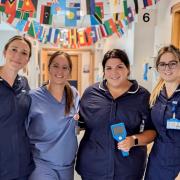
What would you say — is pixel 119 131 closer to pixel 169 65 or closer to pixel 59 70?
pixel 169 65

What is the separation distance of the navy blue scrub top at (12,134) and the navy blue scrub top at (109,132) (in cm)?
41

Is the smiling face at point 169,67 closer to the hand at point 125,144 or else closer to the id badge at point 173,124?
the id badge at point 173,124

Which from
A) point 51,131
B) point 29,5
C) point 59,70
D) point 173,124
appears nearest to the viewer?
point 173,124

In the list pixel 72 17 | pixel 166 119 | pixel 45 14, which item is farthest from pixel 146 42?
pixel 166 119

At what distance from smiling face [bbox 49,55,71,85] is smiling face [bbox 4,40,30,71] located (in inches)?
8.4

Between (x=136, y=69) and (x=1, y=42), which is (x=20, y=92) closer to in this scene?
(x=136, y=69)

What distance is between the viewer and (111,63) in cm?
182

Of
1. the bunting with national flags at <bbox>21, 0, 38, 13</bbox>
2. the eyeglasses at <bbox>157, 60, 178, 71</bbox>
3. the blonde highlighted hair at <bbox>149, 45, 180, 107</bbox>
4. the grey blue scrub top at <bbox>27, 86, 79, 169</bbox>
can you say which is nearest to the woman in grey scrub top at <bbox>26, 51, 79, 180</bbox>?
the grey blue scrub top at <bbox>27, 86, 79, 169</bbox>

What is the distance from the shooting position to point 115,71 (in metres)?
1.81

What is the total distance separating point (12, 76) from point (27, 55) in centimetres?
21

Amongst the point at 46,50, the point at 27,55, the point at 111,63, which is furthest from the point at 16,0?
the point at 46,50

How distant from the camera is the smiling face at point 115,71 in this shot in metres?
1.81

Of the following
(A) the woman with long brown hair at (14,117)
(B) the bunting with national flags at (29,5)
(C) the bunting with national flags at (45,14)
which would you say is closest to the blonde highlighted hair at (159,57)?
(A) the woman with long brown hair at (14,117)

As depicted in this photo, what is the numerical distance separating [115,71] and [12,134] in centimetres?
78
